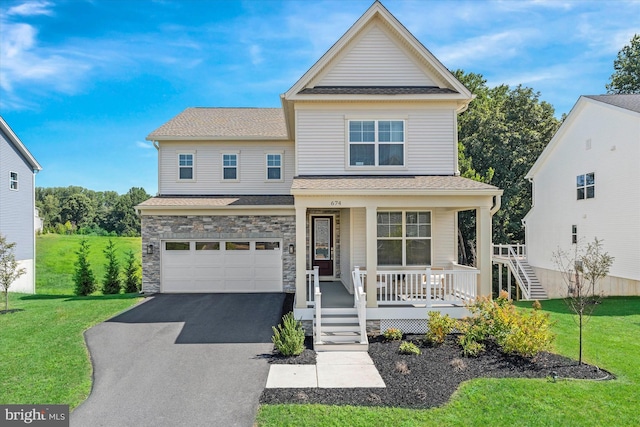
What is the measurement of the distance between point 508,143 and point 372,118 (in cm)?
2086

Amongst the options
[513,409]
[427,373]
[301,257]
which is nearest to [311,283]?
[301,257]

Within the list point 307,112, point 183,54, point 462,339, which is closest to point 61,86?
point 183,54

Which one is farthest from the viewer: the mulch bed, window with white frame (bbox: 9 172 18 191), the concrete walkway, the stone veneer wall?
window with white frame (bbox: 9 172 18 191)

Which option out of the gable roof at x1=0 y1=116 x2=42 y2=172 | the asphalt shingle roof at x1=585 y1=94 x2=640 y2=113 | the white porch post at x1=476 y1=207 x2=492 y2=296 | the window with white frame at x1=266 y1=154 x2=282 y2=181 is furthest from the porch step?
the gable roof at x1=0 y1=116 x2=42 y2=172

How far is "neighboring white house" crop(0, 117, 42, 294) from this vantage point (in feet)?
57.2

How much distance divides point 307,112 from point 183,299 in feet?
26.9

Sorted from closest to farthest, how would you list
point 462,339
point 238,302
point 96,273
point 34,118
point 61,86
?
point 462,339 → point 238,302 → point 61,86 → point 96,273 → point 34,118

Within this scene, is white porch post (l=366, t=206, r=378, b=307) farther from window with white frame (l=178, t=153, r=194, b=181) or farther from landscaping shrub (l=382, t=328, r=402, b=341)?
window with white frame (l=178, t=153, r=194, b=181)

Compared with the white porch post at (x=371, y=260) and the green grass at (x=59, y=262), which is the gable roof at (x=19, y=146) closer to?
the green grass at (x=59, y=262)

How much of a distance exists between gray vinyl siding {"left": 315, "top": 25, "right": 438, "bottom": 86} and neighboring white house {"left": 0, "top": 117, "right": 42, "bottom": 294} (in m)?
16.3

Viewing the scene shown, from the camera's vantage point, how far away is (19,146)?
18.5 metres

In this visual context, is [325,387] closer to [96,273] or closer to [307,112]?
[307,112]

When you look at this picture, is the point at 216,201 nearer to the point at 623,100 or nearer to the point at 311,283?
the point at 311,283

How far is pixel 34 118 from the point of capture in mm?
28781
